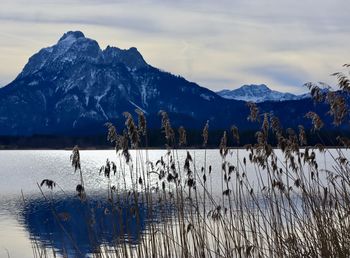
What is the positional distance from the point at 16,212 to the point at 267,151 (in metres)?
27.8

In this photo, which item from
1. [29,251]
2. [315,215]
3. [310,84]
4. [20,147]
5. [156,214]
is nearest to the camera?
[310,84]

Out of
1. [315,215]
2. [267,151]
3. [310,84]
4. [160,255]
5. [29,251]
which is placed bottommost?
[29,251]

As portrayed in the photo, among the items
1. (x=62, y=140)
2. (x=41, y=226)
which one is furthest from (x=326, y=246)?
(x=62, y=140)

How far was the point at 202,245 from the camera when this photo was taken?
808cm

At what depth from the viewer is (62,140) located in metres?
173

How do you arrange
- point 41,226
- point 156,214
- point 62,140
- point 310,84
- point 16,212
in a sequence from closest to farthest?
1. point 310,84
2. point 156,214
3. point 41,226
4. point 16,212
5. point 62,140

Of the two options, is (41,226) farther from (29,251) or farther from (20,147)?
(20,147)

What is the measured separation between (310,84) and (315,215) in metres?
1.52

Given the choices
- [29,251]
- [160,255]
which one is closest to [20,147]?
[29,251]

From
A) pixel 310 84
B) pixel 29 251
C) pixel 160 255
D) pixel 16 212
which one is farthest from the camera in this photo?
pixel 16 212

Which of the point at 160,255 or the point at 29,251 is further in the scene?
the point at 29,251

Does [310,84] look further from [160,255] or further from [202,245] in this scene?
[160,255]

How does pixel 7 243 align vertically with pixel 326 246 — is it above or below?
below

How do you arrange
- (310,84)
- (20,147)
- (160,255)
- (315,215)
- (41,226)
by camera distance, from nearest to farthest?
(310,84), (315,215), (160,255), (41,226), (20,147)
